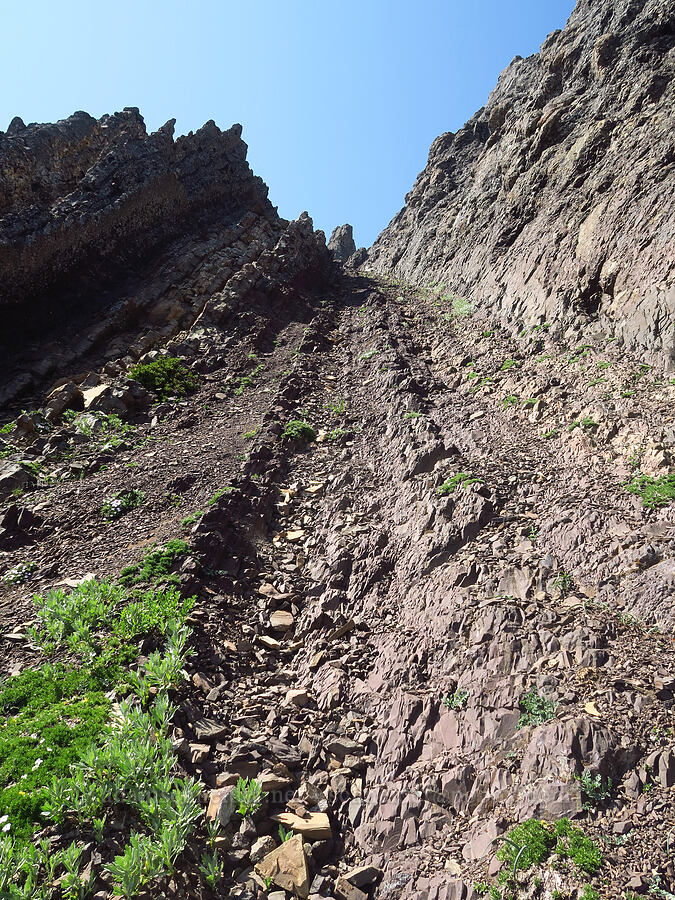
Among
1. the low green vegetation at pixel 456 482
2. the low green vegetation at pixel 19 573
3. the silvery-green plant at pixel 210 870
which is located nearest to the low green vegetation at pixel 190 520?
the low green vegetation at pixel 19 573

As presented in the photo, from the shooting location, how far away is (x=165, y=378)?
1853 centimetres

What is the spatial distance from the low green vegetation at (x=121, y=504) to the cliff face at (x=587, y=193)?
12.9 metres

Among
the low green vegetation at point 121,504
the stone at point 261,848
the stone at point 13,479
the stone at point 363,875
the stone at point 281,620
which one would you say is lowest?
the stone at point 363,875

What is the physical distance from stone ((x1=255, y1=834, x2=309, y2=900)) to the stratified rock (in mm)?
81048

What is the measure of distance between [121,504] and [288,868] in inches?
344

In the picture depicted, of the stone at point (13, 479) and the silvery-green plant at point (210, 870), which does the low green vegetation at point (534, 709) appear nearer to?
the silvery-green plant at point (210, 870)

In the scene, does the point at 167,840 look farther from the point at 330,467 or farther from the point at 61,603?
the point at 330,467

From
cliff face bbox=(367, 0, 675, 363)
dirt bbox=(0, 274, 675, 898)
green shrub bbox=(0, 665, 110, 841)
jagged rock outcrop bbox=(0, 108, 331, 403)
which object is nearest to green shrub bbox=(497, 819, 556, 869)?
dirt bbox=(0, 274, 675, 898)

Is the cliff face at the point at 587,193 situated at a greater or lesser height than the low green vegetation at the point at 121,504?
greater

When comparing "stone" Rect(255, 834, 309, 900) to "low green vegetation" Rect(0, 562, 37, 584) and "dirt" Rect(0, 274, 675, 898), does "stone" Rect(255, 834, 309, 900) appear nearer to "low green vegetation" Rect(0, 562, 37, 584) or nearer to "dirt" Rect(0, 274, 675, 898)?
"dirt" Rect(0, 274, 675, 898)

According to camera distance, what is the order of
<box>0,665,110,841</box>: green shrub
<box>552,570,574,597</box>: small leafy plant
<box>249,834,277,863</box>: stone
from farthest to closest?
<box>552,570,574,597</box>: small leafy plant < <box>0,665,110,841</box>: green shrub < <box>249,834,277,863</box>: stone

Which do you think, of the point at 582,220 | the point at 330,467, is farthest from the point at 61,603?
the point at 582,220

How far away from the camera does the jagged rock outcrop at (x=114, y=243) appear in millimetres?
20094

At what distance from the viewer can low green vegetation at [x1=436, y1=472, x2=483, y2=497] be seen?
954 cm
